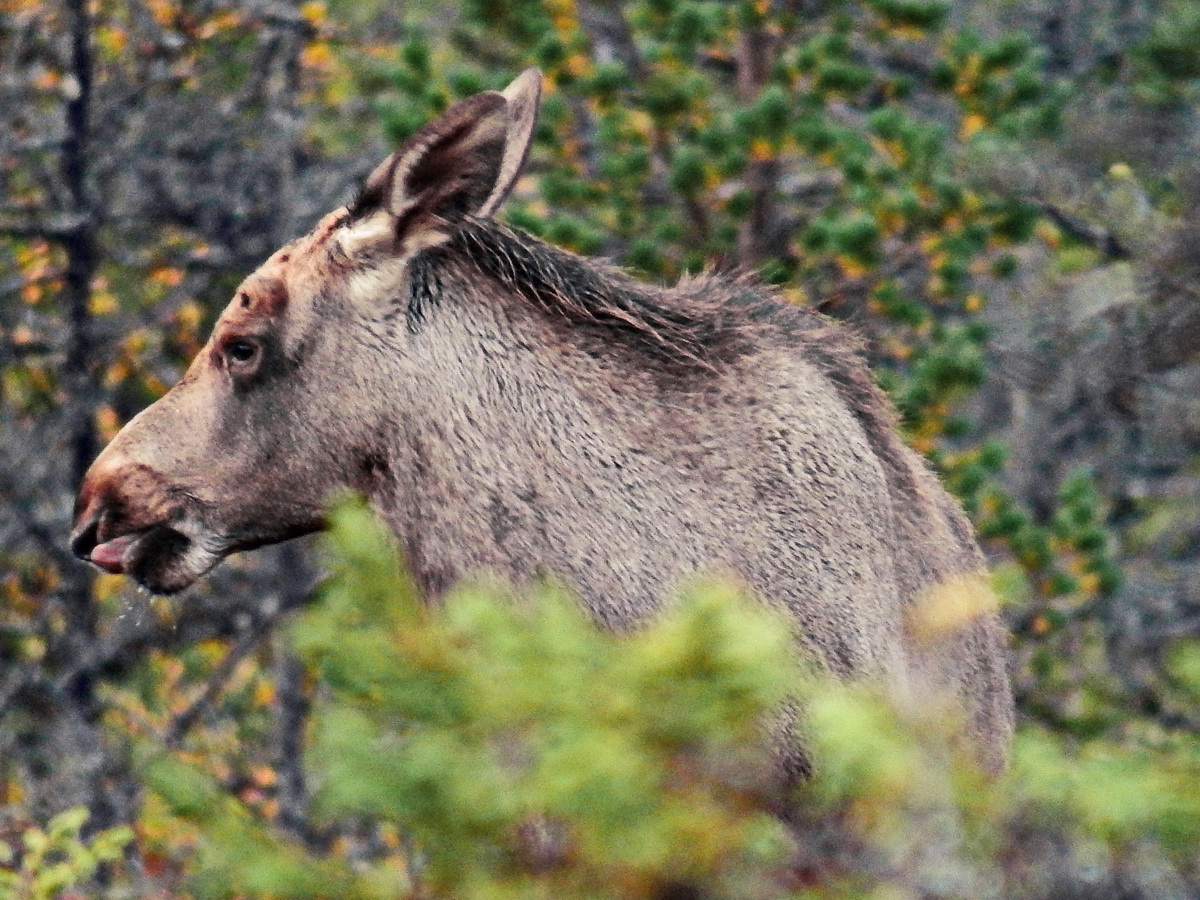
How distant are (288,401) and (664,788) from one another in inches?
101

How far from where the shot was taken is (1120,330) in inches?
243

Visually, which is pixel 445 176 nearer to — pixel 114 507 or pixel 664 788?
pixel 114 507

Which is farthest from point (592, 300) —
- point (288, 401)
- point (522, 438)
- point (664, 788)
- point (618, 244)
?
point (618, 244)

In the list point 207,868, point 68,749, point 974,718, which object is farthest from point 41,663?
point 207,868

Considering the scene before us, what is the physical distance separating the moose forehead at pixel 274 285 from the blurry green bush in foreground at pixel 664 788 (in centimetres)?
222

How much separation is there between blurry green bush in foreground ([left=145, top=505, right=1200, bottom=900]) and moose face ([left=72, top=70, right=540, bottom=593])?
2096 millimetres

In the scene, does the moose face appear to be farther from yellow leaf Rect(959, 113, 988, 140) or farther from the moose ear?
yellow leaf Rect(959, 113, 988, 140)

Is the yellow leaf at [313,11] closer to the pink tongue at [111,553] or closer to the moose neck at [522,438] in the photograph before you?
the moose neck at [522,438]

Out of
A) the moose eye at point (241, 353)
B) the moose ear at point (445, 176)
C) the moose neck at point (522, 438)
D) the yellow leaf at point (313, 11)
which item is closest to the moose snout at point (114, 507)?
the moose eye at point (241, 353)

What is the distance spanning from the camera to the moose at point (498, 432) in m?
3.96

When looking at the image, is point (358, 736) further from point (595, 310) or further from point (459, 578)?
point (595, 310)

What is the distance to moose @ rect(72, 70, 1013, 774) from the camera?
13.0ft

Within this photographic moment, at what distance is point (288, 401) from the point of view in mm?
4199

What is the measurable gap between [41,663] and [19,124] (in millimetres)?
2440
